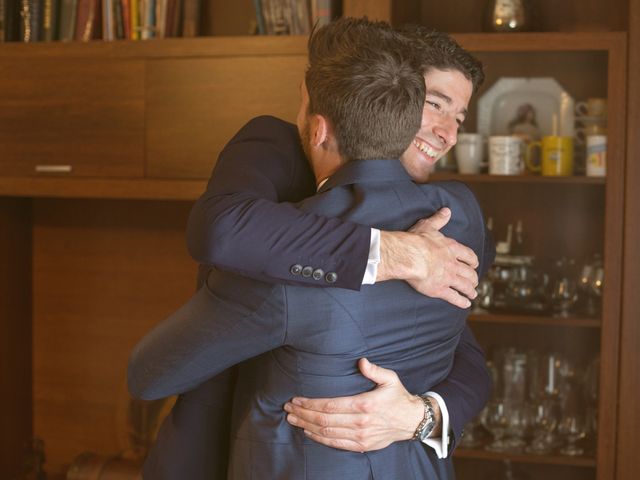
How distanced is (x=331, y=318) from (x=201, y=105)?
1.56 m

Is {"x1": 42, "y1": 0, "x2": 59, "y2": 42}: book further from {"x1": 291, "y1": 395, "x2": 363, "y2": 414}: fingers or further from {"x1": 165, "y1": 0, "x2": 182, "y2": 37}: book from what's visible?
{"x1": 291, "y1": 395, "x2": 363, "y2": 414}: fingers

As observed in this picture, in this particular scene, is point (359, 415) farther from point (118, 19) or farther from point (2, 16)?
point (2, 16)

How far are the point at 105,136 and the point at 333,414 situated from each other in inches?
65.3

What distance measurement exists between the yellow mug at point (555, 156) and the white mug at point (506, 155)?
0.04 m

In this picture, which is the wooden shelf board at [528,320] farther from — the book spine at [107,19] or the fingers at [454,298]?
the book spine at [107,19]

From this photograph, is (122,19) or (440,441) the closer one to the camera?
(440,441)

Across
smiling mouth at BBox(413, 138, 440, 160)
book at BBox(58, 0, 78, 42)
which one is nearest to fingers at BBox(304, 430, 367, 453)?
smiling mouth at BBox(413, 138, 440, 160)

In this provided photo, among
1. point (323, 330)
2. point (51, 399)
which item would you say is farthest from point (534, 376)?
point (51, 399)

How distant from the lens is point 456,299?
1.38m

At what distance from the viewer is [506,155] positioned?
A: 2621 mm

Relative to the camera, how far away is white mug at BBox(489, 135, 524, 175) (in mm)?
2619

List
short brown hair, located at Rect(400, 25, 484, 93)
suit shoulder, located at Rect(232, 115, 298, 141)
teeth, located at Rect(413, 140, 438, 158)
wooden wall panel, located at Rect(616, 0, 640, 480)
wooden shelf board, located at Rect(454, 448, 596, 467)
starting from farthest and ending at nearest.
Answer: wooden shelf board, located at Rect(454, 448, 596, 467) < wooden wall panel, located at Rect(616, 0, 640, 480) < teeth, located at Rect(413, 140, 438, 158) < short brown hair, located at Rect(400, 25, 484, 93) < suit shoulder, located at Rect(232, 115, 298, 141)

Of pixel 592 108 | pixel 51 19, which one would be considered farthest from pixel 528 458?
pixel 51 19

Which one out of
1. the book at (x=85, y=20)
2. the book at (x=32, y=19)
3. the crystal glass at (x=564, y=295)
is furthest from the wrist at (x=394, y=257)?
the book at (x=32, y=19)
